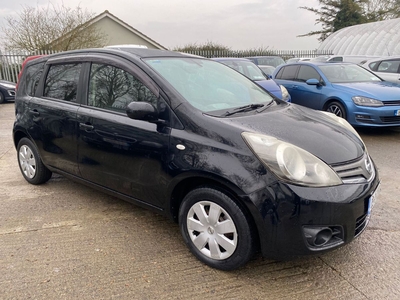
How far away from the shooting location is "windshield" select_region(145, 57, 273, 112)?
2869 millimetres

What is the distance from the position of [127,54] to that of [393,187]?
345 centimetres

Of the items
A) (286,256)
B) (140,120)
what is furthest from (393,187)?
(140,120)

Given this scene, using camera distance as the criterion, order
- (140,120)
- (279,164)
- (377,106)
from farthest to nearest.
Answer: (377,106)
(140,120)
(279,164)

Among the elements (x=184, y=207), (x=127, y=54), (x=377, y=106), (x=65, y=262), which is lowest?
(x=65, y=262)

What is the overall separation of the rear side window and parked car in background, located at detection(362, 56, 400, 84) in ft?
9.83

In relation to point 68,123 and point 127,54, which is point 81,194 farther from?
point 127,54

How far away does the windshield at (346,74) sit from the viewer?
24.0 feet

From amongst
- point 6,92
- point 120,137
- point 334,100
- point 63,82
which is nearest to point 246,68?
point 334,100

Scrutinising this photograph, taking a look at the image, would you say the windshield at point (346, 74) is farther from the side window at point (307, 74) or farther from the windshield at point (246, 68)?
the windshield at point (246, 68)

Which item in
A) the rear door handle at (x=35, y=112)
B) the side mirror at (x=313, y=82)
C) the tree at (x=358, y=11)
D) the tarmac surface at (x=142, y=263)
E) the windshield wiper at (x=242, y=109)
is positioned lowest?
the tarmac surface at (x=142, y=263)

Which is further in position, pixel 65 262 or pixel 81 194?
pixel 81 194

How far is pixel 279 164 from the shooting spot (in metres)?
2.22

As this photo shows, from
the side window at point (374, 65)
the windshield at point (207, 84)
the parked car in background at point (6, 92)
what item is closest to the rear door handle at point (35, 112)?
the windshield at point (207, 84)

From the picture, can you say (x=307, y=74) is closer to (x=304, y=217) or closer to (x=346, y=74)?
(x=346, y=74)
